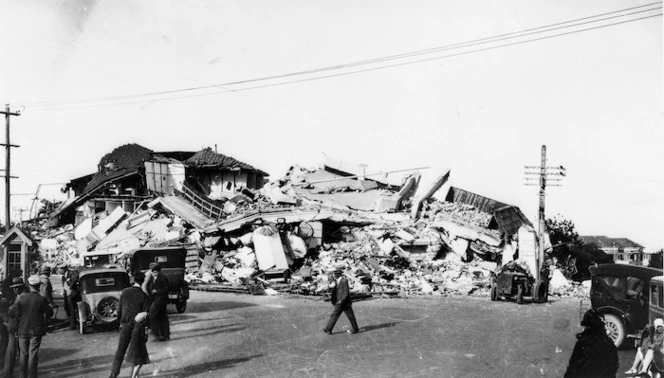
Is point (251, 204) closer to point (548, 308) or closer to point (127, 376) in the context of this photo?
point (548, 308)

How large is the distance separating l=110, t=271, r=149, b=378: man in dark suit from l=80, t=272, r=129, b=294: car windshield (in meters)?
4.30

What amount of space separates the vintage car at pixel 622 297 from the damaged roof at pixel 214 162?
3615 centimetres

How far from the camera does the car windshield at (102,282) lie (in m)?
11.0

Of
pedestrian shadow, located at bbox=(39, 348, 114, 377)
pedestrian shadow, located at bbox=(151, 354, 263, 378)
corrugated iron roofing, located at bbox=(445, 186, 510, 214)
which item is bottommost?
pedestrian shadow, located at bbox=(39, 348, 114, 377)

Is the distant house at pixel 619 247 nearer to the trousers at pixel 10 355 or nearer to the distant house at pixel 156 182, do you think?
the distant house at pixel 156 182

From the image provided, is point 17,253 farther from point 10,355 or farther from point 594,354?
point 594,354

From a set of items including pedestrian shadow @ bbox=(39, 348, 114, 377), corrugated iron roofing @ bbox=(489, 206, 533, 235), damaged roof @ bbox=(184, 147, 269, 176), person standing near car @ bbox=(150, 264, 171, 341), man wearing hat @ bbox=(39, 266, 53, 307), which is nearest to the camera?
pedestrian shadow @ bbox=(39, 348, 114, 377)

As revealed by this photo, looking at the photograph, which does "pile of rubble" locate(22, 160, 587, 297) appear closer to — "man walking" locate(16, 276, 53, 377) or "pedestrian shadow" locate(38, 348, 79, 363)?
"pedestrian shadow" locate(38, 348, 79, 363)

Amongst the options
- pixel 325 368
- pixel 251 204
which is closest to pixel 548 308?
pixel 325 368

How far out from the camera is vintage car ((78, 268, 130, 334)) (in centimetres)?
1066

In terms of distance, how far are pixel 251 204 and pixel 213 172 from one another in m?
13.2

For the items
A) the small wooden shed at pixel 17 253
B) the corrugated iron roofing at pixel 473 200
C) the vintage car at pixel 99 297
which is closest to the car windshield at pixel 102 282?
the vintage car at pixel 99 297

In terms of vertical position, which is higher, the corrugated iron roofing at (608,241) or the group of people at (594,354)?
the group of people at (594,354)

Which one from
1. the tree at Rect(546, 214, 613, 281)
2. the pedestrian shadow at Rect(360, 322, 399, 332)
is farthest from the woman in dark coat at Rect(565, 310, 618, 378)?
the tree at Rect(546, 214, 613, 281)
